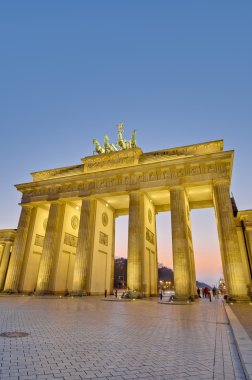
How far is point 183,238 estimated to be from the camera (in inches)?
910

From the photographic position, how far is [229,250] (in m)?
21.0

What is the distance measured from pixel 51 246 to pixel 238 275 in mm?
20294

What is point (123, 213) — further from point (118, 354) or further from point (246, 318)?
point (118, 354)

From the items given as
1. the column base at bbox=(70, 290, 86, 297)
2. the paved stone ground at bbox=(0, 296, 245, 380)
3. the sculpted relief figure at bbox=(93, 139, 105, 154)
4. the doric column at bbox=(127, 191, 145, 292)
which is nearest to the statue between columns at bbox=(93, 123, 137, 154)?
the sculpted relief figure at bbox=(93, 139, 105, 154)

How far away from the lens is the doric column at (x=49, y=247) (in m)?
27.0

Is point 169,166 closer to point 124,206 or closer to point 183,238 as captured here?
point 183,238

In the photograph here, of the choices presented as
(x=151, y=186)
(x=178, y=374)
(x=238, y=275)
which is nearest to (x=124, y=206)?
(x=151, y=186)

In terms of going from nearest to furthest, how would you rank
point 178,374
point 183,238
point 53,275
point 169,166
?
point 178,374
point 183,238
point 169,166
point 53,275

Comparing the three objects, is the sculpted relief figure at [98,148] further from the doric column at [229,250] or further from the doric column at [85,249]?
the doric column at [229,250]

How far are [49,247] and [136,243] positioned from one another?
432 inches

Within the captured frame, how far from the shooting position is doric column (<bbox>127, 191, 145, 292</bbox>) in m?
23.4

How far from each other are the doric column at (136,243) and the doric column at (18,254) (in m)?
14.5

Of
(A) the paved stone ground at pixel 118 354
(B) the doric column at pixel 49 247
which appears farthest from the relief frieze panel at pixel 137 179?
(A) the paved stone ground at pixel 118 354

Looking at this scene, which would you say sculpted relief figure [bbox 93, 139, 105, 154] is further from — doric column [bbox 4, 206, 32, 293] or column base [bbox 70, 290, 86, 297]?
column base [bbox 70, 290, 86, 297]
